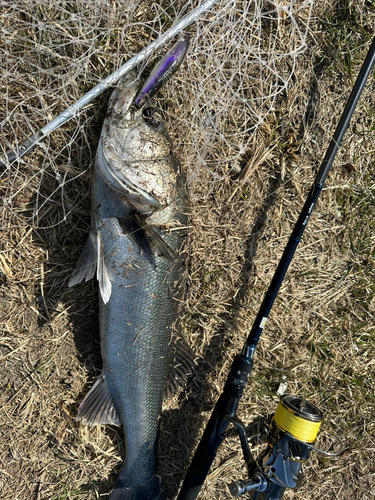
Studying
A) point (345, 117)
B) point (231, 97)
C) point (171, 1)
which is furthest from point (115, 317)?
point (171, 1)

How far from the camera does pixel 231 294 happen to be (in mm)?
2602

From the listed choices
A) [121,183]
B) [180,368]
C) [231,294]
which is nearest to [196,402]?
[180,368]

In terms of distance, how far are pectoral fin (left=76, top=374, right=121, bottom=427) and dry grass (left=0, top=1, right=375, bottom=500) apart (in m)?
0.17

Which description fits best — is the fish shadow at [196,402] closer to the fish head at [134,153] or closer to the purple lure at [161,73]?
the fish head at [134,153]

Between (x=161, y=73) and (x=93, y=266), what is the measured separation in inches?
46.4

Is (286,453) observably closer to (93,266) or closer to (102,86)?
(93,266)

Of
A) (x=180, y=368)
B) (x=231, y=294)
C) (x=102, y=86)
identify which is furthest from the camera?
(x=231, y=294)

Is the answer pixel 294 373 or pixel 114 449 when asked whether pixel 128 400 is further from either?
pixel 294 373

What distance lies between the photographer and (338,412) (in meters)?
2.74

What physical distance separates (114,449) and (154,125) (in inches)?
86.6

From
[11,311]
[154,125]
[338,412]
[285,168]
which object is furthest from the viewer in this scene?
[338,412]

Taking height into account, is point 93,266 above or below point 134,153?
below

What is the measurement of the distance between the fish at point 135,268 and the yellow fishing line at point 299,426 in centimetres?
78

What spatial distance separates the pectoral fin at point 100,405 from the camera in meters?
2.30
